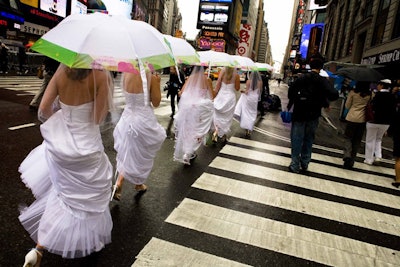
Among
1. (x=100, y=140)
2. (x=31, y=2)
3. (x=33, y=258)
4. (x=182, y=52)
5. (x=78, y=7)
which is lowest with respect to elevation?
(x=33, y=258)

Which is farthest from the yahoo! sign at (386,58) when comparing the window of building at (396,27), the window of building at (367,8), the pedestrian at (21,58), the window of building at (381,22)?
the pedestrian at (21,58)

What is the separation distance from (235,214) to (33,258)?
2418 mm

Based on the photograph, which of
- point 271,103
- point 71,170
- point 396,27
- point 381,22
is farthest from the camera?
point 381,22

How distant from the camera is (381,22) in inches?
823

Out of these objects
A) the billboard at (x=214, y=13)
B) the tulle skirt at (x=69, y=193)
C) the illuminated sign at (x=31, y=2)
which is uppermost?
the billboard at (x=214, y=13)

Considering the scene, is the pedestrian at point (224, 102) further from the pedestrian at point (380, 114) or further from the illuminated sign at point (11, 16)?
the illuminated sign at point (11, 16)

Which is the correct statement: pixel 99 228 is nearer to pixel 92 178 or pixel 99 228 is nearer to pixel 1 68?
pixel 92 178

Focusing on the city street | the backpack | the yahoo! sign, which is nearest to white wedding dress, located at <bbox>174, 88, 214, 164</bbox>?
the city street

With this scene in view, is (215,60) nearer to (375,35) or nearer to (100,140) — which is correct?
(100,140)

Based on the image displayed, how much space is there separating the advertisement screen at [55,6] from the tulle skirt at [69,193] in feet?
116

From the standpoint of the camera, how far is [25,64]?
851 inches

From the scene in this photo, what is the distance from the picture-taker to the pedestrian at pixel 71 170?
2494mm

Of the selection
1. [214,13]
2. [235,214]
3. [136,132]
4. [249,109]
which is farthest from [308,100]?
[214,13]

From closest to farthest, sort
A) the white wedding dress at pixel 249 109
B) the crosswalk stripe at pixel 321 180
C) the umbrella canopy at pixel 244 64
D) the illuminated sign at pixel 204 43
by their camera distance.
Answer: the crosswalk stripe at pixel 321 180, the umbrella canopy at pixel 244 64, the white wedding dress at pixel 249 109, the illuminated sign at pixel 204 43
